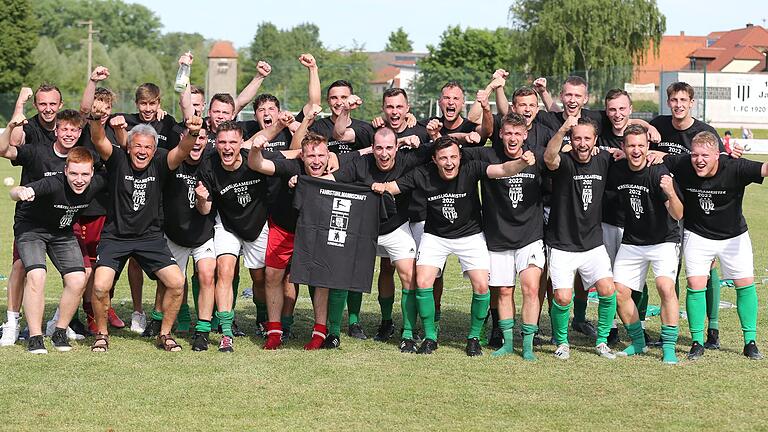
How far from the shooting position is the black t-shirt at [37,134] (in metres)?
8.57

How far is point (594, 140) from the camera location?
26.5 ft

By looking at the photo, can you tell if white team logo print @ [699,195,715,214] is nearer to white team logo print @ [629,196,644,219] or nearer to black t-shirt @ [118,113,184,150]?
white team logo print @ [629,196,644,219]

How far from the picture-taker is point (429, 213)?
8422mm

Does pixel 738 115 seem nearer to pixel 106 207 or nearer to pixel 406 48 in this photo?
pixel 106 207

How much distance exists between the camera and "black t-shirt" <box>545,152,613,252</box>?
26.7 ft

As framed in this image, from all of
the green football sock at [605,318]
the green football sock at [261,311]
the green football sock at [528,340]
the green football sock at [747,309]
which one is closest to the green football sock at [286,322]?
the green football sock at [261,311]

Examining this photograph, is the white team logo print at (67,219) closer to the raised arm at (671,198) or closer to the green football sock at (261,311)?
the green football sock at (261,311)

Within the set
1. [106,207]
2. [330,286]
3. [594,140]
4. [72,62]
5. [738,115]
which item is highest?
A: [72,62]

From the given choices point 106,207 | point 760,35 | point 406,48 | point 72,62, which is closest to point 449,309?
point 106,207

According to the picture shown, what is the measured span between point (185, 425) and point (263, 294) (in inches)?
124

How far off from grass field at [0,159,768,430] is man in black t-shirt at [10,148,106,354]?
30cm

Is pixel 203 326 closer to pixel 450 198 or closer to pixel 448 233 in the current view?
pixel 448 233

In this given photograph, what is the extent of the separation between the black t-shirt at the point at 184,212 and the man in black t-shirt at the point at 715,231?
390 centimetres

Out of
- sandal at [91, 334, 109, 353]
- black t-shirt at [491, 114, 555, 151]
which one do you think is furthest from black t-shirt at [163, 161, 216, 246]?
black t-shirt at [491, 114, 555, 151]
